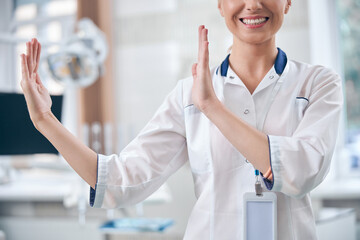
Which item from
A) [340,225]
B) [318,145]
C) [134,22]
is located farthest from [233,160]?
[134,22]

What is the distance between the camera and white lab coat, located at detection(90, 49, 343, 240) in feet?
3.33

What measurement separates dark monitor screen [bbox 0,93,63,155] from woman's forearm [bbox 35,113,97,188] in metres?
2.14

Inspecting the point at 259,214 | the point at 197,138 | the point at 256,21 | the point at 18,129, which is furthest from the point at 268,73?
the point at 18,129

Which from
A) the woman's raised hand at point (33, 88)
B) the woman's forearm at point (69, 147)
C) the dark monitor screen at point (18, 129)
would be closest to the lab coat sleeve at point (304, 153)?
the woman's forearm at point (69, 147)

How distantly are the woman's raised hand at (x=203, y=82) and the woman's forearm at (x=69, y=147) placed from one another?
0.30m

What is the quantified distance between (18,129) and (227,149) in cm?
244

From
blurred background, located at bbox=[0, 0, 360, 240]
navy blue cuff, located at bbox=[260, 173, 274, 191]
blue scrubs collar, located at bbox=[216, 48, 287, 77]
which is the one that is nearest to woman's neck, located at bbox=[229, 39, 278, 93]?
blue scrubs collar, located at bbox=[216, 48, 287, 77]

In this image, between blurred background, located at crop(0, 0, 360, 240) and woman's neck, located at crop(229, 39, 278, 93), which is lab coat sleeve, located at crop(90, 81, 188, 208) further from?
blurred background, located at crop(0, 0, 360, 240)

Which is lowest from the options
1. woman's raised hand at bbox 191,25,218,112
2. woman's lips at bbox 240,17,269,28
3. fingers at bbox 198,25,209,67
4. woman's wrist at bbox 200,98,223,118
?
woman's wrist at bbox 200,98,223,118

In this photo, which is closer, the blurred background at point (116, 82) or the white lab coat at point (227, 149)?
the white lab coat at point (227, 149)

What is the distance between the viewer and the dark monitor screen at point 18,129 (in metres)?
3.13

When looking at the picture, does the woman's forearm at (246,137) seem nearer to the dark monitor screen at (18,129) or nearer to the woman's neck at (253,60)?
the woman's neck at (253,60)

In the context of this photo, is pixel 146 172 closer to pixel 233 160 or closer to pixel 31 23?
pixel 233 160

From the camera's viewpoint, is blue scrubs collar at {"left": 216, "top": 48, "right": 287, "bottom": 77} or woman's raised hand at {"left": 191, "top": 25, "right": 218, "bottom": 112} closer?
woman's raised hand at {"left": 191, "top": 25, "right": 218, "bottom": 112}
